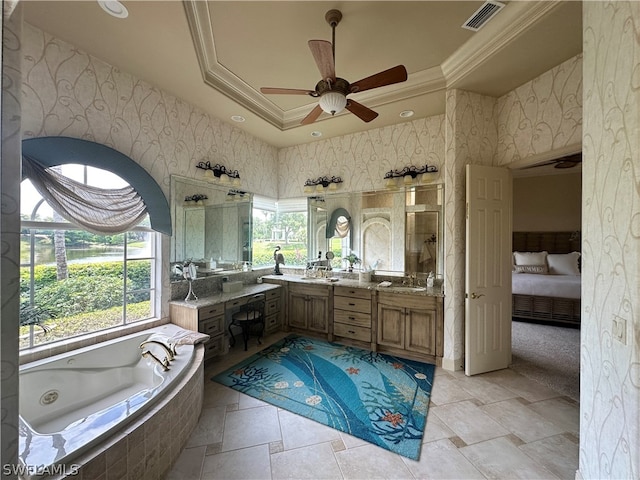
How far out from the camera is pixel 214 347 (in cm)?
295

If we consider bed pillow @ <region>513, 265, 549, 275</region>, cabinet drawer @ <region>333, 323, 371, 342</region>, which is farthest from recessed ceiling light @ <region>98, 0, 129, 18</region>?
bed pillow @ <region>513, 265, 549, 275</region>

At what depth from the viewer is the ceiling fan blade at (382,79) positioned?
180cm

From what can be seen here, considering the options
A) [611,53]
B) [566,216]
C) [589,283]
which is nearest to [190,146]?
[611,53]

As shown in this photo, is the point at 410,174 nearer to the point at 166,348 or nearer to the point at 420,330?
the point at 420,330

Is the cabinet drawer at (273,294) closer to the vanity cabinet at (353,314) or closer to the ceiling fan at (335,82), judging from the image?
the vanity cabinet at (353,314)

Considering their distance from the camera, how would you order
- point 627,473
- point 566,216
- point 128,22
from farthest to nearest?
point 566,216 → point 128,22 → point 627,473

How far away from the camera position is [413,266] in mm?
3652

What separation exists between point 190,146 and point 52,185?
4.68ft

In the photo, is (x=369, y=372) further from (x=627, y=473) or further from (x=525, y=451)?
(x=627, y=473)

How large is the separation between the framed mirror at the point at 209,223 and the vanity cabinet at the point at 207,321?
61 centimetres

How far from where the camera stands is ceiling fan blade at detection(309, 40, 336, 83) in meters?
1.60

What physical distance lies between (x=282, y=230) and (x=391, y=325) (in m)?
2.55

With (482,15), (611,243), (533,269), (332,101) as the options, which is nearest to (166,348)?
(332,101)

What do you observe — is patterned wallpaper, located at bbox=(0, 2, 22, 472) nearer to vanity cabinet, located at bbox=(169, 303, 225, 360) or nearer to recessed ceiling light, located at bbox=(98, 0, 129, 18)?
recessed ceiling light, located at bbox=(98, 0, 129, 18)
